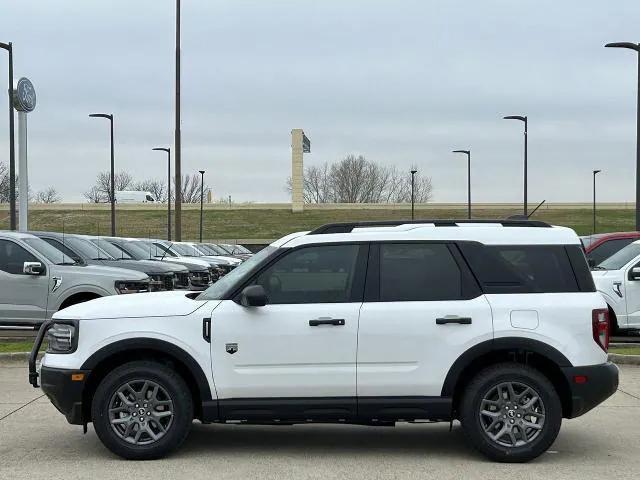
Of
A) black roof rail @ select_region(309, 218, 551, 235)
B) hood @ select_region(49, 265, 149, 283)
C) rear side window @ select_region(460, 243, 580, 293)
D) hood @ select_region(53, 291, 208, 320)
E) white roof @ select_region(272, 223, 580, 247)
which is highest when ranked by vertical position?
black roof rail @ select_region(309, 218, 551, 235)

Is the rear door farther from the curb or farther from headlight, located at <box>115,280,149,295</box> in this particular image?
headlight, located at <box>115,280,149,295</box>

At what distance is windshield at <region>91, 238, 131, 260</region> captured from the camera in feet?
53.5

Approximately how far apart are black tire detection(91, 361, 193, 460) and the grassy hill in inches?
2621

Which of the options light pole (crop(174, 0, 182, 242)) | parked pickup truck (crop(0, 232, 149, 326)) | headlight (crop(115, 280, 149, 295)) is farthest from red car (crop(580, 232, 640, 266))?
light pole (crop(174, 0, 182, 242))

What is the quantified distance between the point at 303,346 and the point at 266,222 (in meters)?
77.7

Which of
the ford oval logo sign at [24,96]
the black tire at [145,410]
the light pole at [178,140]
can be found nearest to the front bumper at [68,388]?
the black tire at [145,410]

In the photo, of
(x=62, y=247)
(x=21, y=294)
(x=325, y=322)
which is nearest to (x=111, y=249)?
(x=62, y=247)

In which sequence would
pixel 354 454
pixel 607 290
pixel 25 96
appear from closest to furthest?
1. pixel 354 454
2. pixel 607 290
3. pixel 25 96

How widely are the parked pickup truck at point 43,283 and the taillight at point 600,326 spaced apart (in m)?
8.04

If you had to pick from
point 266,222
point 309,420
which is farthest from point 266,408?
point 266,222

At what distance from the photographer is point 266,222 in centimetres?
8369

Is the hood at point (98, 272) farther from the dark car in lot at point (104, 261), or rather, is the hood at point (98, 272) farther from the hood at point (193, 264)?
the hood at point (193, 264)

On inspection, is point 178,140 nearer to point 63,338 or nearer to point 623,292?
point 623,292

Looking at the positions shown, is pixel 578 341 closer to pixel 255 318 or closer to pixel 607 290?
pixel 255 318
